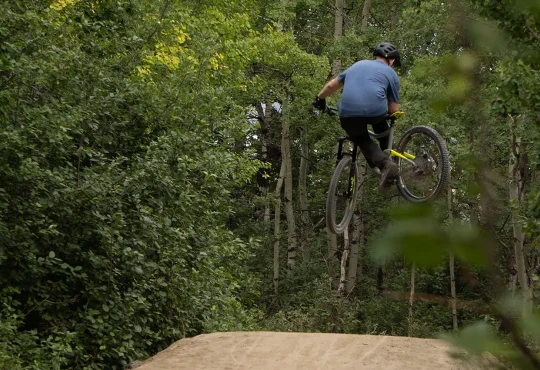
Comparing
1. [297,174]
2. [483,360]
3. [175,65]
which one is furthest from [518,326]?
[297,174]

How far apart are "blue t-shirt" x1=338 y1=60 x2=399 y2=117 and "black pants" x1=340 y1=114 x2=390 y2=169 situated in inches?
4.3

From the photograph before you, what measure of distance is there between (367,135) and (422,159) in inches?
23.2

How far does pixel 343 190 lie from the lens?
362 inches

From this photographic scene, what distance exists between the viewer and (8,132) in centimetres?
973

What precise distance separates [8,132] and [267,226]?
2408 centimetres

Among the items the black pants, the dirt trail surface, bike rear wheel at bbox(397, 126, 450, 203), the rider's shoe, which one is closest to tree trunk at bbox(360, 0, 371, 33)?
the dirt trail surface

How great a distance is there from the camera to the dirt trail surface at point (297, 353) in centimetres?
885

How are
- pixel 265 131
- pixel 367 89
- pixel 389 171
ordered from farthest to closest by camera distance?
pixel 265 131 < pixel 389 171 < pixel 367 89

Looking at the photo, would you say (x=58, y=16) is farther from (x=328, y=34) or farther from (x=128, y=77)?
(x=328, y=34)

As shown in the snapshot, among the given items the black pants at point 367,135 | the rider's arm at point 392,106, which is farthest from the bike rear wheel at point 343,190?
the rider's arm at point 392,106

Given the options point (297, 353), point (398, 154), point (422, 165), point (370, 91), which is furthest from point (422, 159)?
point (297, 353)

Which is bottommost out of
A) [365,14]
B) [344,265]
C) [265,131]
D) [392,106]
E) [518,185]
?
[344,265]

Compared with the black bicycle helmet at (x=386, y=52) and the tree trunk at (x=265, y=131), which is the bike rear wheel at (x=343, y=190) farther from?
the tree trunk at (x=265, y=131)

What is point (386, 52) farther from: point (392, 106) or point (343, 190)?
point (343, 190)
